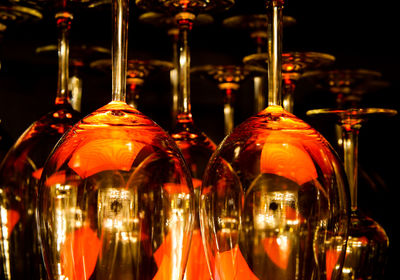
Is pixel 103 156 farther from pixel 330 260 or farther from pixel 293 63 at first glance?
pixel 293 63

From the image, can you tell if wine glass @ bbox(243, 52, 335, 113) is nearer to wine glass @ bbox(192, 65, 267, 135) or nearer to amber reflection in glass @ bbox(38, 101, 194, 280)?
wine glass @ bbox(192, 65, 267, 135)

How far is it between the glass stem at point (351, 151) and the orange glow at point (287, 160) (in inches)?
6.8

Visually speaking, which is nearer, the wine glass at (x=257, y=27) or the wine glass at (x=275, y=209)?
the wine glass at (x=275, y=209)

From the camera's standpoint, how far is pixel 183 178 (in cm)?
40

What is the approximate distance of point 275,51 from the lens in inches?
18.2

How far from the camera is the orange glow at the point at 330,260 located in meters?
0.40

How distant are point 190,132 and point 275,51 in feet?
0.36

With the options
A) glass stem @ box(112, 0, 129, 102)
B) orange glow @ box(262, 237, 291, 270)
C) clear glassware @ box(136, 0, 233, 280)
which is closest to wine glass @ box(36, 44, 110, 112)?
clear glassware @ box(136, 0, 233, 280)

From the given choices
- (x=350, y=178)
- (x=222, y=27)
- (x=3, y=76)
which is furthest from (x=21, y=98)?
(x=350, y=178)

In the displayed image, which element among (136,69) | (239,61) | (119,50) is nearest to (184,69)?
(136,69)

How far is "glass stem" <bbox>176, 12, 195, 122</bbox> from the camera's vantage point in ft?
1.84

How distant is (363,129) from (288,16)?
254mm

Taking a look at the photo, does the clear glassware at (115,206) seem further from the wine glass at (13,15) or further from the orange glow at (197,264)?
the wine glass at (13,15)

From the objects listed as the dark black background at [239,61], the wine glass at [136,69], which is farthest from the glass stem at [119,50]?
the dark black background at [239,61]
